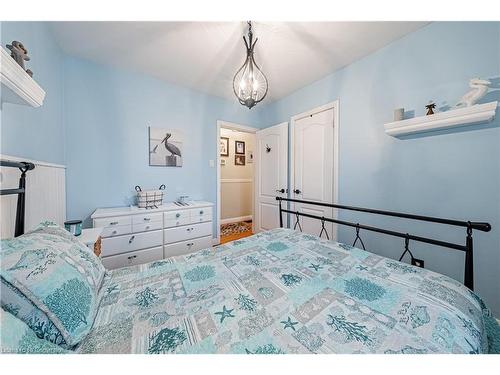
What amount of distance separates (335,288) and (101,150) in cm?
279

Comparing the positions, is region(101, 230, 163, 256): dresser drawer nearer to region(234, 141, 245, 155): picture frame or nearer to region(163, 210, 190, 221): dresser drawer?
region(163, 210, 190, 221): dresser drawer

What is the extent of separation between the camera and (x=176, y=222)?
94.3 inches

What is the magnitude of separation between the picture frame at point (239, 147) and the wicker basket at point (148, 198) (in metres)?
2.82

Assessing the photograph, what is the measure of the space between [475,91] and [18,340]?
8.69 ft

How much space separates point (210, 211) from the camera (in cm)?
269

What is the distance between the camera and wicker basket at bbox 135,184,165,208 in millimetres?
Result: 2344

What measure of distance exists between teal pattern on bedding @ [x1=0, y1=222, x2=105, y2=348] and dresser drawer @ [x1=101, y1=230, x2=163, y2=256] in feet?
4.42

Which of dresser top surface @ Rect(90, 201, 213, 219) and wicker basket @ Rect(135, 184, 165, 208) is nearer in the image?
dresser top surface @ Rect(90, 201, 213, 219)

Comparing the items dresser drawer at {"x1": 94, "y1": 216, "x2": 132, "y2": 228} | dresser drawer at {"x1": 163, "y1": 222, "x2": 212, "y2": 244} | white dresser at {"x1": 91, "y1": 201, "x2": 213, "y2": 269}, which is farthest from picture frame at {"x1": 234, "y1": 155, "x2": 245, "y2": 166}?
dresser drawer at {"x1": 94, "y1": 216, "x2": 132, "y2": 228}

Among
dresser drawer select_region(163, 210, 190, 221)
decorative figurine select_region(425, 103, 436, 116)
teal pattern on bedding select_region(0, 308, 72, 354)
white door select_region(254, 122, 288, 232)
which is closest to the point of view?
teal pattern on bedding select_region(0, 308, 72, 354)

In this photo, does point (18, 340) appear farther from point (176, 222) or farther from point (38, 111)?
point (176, 222)

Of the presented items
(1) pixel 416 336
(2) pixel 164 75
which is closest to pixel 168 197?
(2) pixel 164 75

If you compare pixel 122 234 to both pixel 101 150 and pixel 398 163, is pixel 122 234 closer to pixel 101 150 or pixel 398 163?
pixel 101 150

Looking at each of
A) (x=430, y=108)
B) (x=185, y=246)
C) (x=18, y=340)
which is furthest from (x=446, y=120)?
(x=185, y=246)
